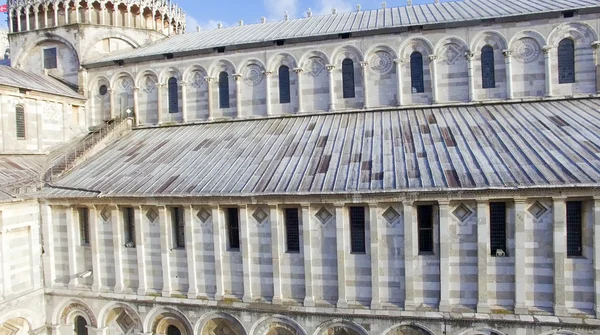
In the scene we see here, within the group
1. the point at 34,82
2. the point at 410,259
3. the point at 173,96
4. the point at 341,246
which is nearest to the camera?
the point at 410,259

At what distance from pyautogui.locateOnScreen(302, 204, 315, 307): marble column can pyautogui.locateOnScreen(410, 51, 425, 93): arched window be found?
32.9ft

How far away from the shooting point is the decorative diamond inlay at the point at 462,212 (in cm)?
1461

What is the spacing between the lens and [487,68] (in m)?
21.2

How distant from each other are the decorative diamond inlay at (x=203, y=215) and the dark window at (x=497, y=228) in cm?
1063

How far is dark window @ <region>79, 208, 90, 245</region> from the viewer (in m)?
19.0

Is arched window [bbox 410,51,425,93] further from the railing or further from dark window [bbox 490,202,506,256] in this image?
the railing

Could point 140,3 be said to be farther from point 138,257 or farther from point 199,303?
point 199,303

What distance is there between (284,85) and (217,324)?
501 inches

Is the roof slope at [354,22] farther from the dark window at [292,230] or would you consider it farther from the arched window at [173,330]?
the arched window at [173,330]

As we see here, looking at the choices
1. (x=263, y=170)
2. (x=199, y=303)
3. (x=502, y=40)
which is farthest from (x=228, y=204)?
(x=502, y=40)

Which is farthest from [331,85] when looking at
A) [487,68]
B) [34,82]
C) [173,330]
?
[34,82]

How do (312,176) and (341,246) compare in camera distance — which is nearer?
(341,246)

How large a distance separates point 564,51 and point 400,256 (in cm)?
1357

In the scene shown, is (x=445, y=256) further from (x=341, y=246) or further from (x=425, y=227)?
(x=341, y=246)
